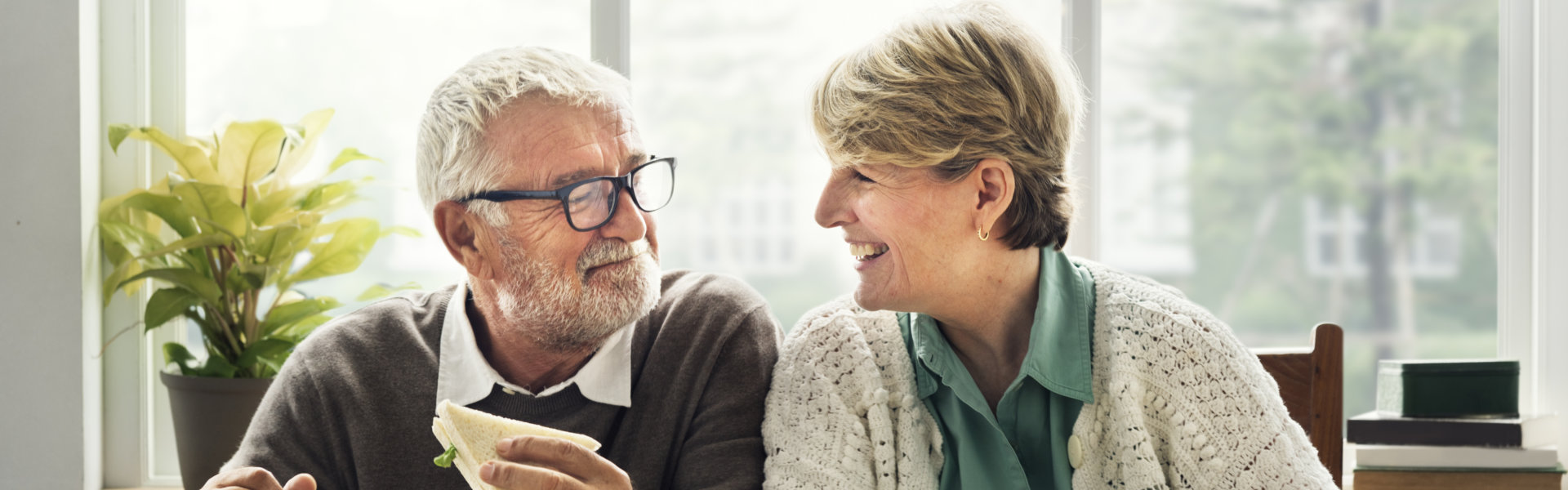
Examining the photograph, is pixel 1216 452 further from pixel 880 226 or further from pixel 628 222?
pixel 628 222

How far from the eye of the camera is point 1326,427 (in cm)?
155

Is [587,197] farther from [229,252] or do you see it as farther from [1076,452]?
[229,252]

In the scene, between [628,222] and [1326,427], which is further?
[1326,427]

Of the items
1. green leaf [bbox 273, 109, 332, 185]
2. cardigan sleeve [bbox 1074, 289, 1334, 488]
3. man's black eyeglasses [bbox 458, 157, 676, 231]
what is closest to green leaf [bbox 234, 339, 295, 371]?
green leaf [bbox 273, 109, 332, 185]

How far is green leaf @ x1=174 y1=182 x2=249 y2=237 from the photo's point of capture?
1907 mm

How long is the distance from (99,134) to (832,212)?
67.2 inches

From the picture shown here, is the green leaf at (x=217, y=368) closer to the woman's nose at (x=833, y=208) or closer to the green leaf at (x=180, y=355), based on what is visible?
the green leaf at (x=180, y=355)

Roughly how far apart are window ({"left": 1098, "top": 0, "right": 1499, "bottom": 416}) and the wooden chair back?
30.2 inches

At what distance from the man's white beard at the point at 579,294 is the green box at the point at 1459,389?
156cm

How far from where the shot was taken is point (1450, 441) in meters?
1.93

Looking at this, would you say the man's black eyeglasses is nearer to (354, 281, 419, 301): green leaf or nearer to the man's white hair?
the man's white hair

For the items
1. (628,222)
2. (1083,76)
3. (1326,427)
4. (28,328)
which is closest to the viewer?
(628,222)

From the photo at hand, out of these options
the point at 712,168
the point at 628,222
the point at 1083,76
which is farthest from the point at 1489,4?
the point at 628,222

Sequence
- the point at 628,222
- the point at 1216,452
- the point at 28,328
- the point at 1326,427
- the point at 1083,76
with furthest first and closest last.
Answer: the point at 1083,76
the point at 28,328
the point at 1326,427
the point at 628,222
the point at 1216,452
